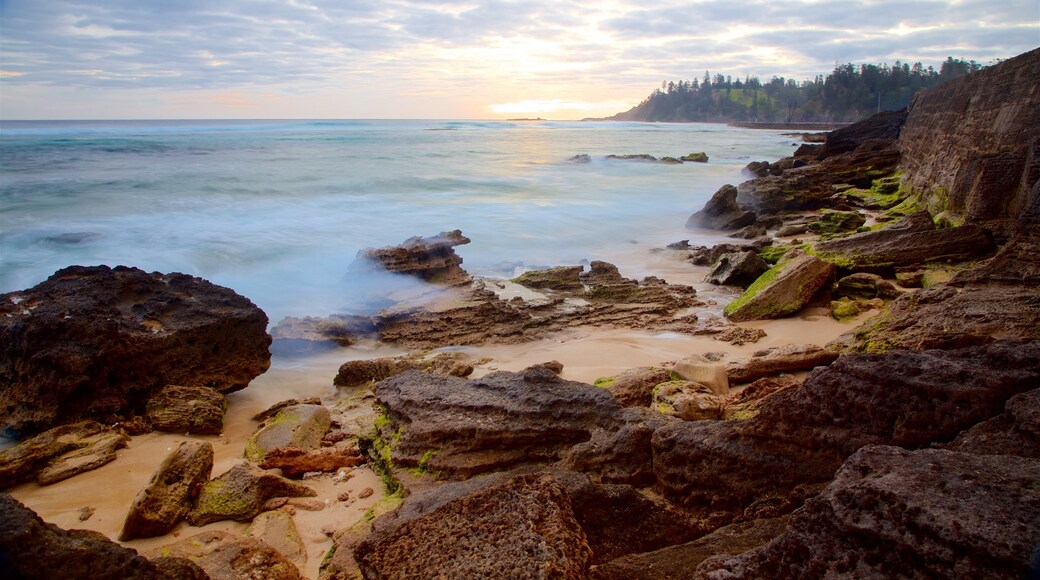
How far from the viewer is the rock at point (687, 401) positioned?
3.87m

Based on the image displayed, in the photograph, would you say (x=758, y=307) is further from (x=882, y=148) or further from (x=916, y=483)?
(x=882, y=148)

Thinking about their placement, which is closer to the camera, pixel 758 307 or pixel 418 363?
pixel 418 363

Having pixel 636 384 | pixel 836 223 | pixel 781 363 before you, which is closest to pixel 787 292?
pixel 781 363

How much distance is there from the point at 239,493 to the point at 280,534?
1.62 feet

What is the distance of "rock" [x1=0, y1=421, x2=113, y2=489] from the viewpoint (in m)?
3.87

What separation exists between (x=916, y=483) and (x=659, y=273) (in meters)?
8.57

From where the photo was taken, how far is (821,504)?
1.65 meters

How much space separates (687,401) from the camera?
13.0ft

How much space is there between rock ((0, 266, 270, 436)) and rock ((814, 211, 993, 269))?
255 inches

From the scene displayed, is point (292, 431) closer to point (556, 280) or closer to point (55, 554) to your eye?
point (55, 554)

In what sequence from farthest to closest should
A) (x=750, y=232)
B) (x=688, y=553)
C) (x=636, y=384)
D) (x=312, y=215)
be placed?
(x=312, y=215)
(x=750, y=232)
(x=636, y=384)
(x=688, y=553)

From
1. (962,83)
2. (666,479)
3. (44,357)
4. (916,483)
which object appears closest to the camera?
(916,483)

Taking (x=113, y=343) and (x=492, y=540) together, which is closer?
(x=492, y=540)

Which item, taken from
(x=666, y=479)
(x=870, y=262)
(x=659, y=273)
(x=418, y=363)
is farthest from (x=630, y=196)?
(x=666, y=479)
